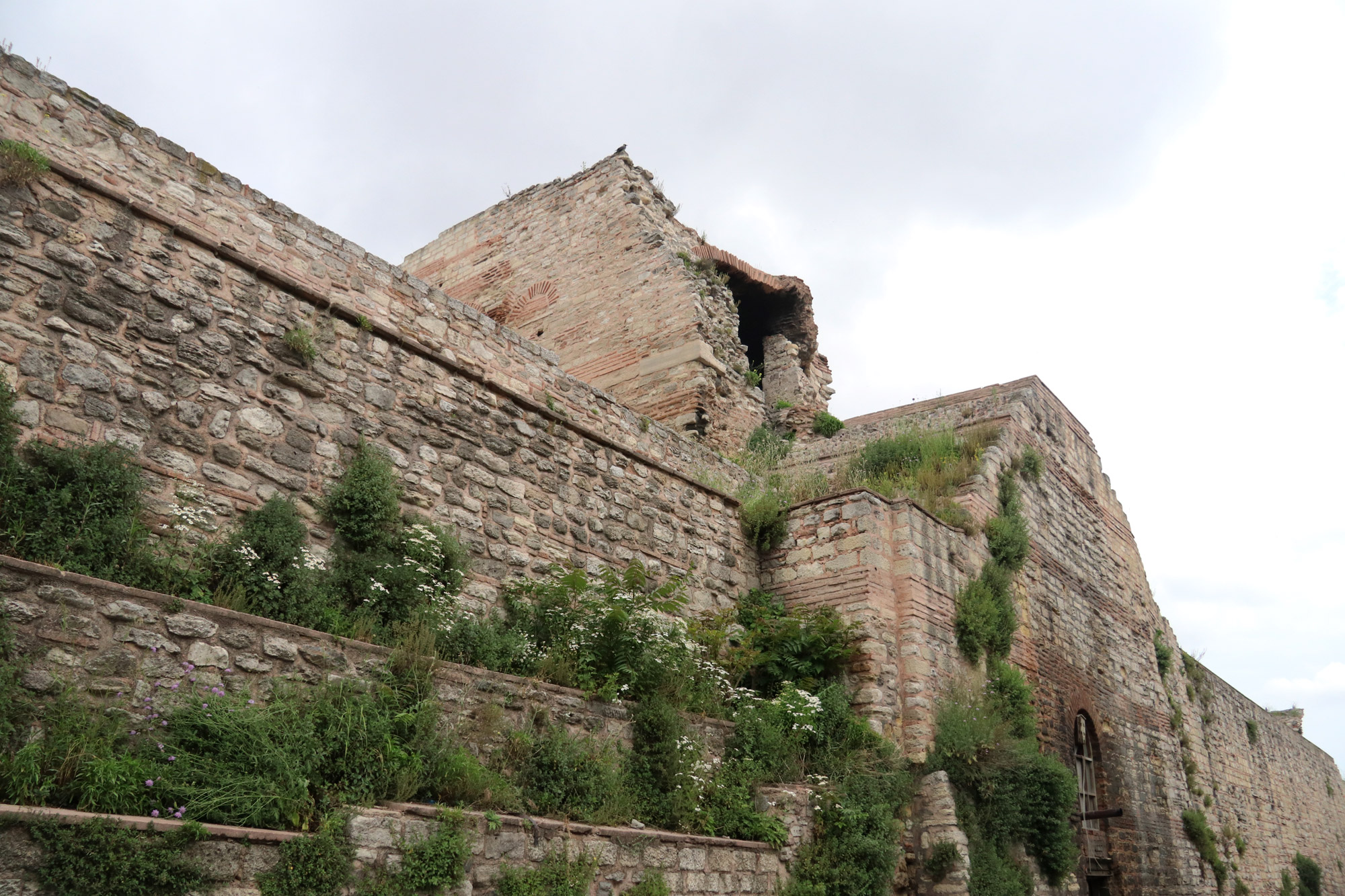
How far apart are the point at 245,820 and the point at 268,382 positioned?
123 inches

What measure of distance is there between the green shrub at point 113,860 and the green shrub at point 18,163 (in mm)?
3723

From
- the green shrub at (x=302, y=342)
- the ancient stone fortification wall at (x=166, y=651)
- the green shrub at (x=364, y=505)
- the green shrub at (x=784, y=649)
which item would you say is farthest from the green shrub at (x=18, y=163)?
the green shrub at (x=784, y=649)

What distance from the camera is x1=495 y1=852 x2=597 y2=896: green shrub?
464 cm

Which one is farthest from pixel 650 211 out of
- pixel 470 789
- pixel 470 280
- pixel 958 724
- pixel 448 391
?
pixel 470 789

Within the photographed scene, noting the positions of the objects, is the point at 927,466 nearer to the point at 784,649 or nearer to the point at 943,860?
the point at 784,649

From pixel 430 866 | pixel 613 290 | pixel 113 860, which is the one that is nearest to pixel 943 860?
pixel 430 866

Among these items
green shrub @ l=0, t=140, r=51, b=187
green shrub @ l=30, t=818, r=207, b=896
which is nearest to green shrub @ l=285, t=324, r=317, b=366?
green shrub @ l=0, t=140, r=51, b=187

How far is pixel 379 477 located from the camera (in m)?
6.43

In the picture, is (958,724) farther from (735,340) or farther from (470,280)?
(470,280)

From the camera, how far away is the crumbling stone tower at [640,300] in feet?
42.3

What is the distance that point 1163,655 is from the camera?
15461 mm

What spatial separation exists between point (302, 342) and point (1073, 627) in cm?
962

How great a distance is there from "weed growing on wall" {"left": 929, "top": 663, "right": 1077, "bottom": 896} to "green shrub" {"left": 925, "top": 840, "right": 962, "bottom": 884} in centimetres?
28

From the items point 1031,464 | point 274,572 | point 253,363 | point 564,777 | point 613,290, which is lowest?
point 564,777
